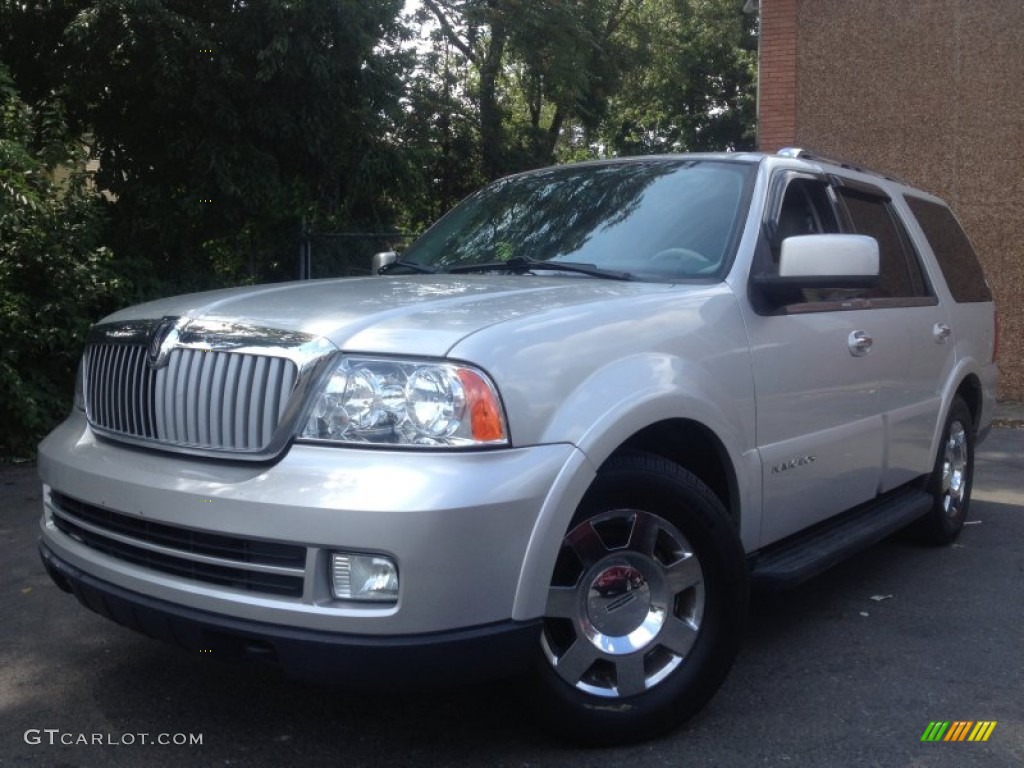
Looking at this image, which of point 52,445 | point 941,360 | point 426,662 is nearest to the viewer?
point 426,662

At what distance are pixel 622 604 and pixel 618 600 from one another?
2 centimetres

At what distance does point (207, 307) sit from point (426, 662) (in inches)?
52.1

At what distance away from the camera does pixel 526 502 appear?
9.04ft

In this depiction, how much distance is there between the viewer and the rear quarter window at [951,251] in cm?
575

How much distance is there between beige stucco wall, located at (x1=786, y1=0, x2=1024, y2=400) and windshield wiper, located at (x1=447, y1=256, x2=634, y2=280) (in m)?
10.0

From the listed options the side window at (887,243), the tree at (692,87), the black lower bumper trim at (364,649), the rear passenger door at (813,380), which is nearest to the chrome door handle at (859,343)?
the rear passenger door at (813,380)

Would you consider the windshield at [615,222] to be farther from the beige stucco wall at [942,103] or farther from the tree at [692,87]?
the tree at [692,87]

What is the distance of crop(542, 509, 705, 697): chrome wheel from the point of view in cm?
307

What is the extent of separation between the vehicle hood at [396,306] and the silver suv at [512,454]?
2cm

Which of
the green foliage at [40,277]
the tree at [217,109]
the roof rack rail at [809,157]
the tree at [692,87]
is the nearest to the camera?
the roof rack rail at [809,157]

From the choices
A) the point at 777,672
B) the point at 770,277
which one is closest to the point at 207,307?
the point at 770,277

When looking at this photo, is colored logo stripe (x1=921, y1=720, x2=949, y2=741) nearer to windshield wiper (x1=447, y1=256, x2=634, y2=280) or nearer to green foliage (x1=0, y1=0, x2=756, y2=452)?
windshield wiper (x1=447, y1=256, x2=634, y2=280)

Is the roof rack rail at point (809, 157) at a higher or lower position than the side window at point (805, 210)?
higher

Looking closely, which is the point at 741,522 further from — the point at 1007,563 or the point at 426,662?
the point at 1007,563
